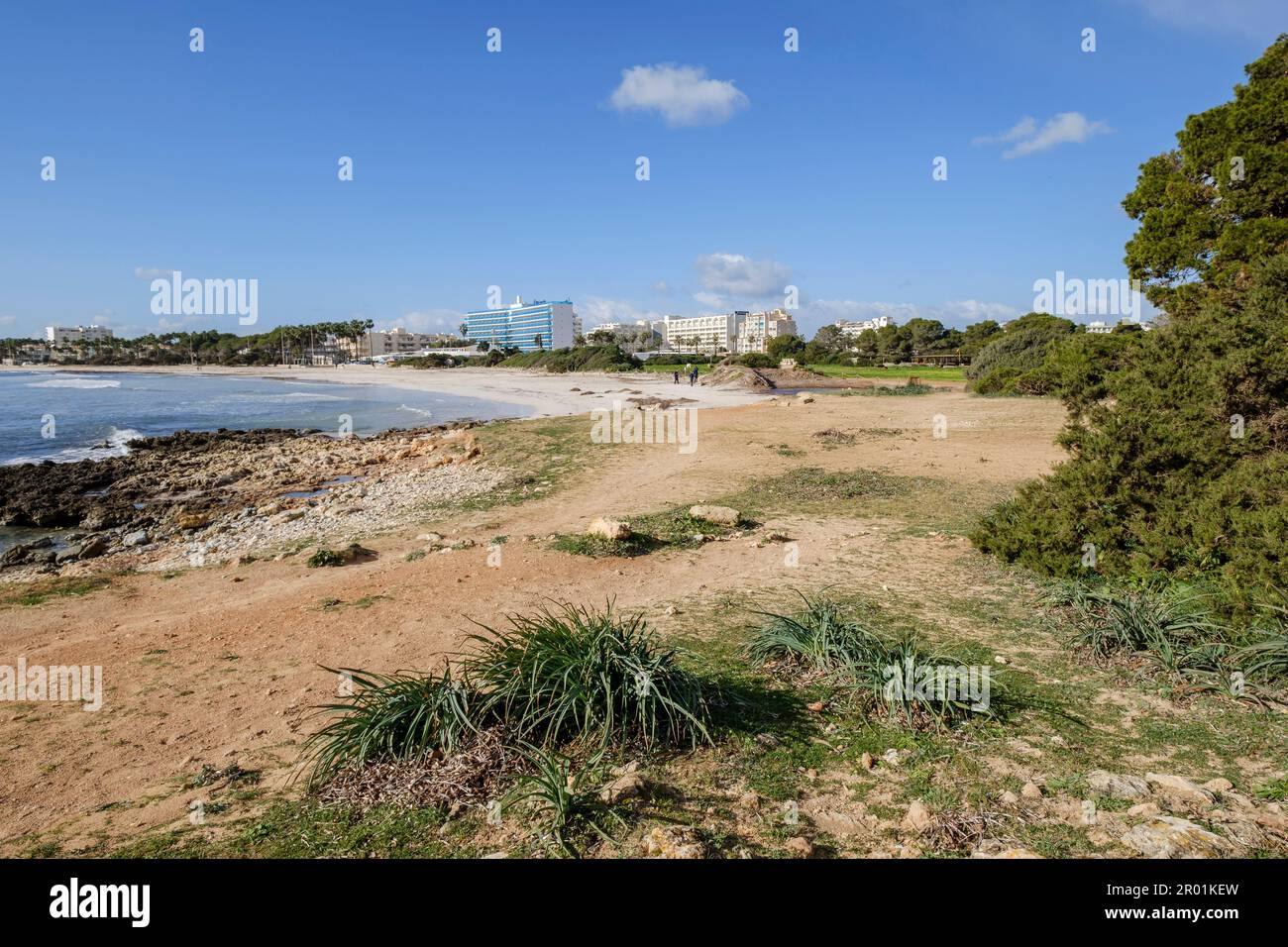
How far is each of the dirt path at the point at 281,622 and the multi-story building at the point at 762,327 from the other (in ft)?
533

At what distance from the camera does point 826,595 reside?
7.70 m

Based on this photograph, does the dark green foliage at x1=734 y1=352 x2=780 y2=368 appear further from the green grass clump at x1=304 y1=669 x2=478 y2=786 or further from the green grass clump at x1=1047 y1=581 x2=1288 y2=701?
the green grass clump at x1=304 y1=669 x2=478 y2=786

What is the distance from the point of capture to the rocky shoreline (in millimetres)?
13195

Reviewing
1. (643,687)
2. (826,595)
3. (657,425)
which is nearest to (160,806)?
(643,687)

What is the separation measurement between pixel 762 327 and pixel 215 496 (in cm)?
17923

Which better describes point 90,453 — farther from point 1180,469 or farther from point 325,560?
point 1180,469

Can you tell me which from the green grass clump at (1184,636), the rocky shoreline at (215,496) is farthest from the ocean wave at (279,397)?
the green grass clump at (1184,636)

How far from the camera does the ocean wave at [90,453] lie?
25.5 m

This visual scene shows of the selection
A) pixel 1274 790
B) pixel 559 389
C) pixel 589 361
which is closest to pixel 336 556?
pixel 1274 790

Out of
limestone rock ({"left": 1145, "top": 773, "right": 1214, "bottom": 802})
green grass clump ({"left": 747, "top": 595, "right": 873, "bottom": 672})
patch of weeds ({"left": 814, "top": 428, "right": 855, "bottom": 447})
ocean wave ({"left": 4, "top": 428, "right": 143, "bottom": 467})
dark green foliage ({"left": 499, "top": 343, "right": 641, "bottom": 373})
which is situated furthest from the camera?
dark green foliage ({"left": 499, "top": 343, "right": 641, "bottom": 373})

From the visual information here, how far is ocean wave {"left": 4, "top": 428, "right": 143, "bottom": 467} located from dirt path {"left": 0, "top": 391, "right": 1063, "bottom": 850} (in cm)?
2013

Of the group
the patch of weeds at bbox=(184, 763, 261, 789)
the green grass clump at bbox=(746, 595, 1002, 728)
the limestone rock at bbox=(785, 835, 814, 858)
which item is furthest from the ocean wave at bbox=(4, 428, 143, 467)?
the limestone rock at bbox=(785, 835, 814, 858)

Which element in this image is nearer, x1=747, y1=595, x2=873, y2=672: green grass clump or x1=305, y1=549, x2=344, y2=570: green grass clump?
x1=747, y1=595, x2=873, y2=672: green grass clump
